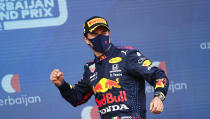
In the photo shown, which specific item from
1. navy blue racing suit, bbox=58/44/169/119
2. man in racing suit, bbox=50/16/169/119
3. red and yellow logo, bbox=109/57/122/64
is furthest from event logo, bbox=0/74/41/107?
red and yellow logo, bbox=109/57/122/64

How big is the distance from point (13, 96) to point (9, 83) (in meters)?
0.15

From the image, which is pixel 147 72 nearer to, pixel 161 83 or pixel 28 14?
pixel 161 83

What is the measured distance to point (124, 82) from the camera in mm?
2336

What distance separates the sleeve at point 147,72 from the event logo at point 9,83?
6.50 feet

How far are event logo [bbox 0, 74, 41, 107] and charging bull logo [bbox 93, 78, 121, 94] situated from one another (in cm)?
174

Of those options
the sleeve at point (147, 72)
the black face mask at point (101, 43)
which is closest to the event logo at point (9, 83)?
the black face mask at point (101, 43)

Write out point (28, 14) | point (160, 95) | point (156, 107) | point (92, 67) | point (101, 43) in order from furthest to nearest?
point (28, 14), point (92, 67), point (101, 43), point (160, 95), point (156, 107)

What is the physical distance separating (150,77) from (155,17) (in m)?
1.78

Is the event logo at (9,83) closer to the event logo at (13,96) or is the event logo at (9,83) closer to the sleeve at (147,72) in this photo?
the event logo at (13,96)

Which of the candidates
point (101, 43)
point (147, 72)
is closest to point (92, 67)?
point (101, 43)

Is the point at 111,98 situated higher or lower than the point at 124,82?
lower

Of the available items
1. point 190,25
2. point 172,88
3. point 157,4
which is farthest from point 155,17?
point 172,88

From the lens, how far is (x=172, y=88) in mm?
3938

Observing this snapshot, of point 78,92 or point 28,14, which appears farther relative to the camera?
point 28,14
